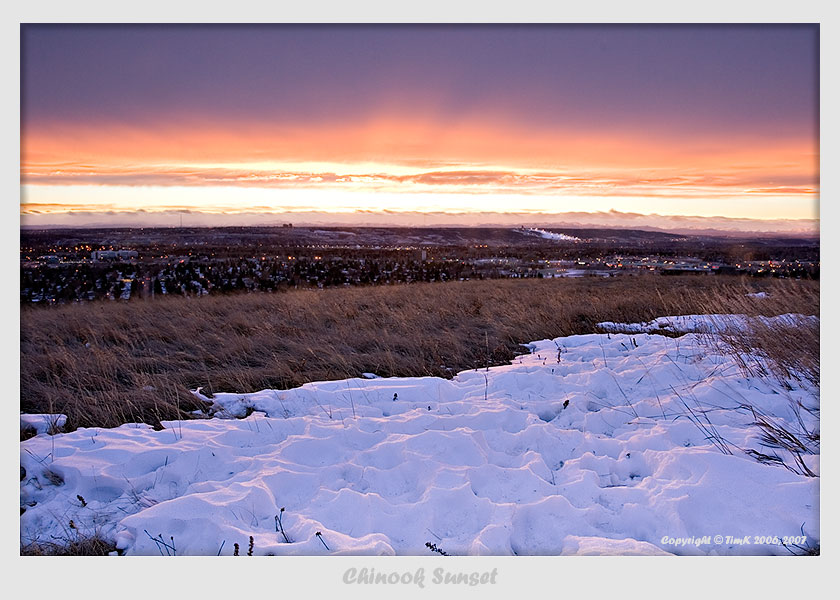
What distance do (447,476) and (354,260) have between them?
2203 centimetres

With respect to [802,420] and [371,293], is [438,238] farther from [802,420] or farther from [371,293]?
[802,420]

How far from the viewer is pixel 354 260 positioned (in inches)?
984

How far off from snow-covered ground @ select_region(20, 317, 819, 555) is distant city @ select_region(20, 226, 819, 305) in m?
2.50

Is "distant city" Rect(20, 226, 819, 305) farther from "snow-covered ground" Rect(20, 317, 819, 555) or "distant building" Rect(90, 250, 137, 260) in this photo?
"snow-covered ground" Rect(20, 317, 819, 555)

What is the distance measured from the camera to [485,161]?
740 cm

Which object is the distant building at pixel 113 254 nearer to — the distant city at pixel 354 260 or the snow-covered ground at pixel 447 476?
the distant city at pixel 354 260

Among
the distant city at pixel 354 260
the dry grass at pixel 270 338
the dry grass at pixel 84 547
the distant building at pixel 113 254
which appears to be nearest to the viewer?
the dry grass at pixel 84 547

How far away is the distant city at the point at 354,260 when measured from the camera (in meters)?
11.7

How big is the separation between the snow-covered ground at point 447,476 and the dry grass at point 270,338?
0.62m

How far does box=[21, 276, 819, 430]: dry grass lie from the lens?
5277mm

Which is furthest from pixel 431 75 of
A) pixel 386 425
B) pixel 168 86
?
pixel 386 425

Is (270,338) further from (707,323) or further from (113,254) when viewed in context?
(113,254)

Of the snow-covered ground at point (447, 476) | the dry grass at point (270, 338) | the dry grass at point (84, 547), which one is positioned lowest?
the dry grass at point (84, 547)

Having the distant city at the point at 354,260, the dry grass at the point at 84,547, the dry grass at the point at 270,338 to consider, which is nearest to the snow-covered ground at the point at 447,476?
the dry grass at the point at 84,547
